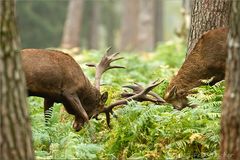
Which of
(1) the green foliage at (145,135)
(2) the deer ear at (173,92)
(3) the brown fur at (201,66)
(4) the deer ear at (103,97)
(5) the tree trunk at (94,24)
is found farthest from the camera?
(5) the tree trunk at (94,24)

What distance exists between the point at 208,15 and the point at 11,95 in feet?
16.2

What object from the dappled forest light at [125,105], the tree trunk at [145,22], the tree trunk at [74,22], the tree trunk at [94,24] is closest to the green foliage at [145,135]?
the dappled forest light at [125,105]

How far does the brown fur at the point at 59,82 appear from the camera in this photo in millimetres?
7375

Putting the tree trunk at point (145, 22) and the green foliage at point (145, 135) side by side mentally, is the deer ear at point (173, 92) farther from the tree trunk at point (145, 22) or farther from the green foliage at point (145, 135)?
the tree trunk at point (145, 22)

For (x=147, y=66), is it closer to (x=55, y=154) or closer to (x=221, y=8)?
(x=221, y=8)

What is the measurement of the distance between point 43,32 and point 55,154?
32844 mm

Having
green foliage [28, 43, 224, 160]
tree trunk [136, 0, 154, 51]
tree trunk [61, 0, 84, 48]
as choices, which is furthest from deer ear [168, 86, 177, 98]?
tree trunk [61, 0, 84, 48]

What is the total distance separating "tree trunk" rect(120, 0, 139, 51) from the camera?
28469 millimetres

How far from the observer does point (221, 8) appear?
8992mm

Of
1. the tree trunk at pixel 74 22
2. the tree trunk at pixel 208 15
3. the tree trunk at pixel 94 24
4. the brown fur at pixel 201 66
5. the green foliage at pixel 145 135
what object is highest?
the tree trunk at pixel 208 15

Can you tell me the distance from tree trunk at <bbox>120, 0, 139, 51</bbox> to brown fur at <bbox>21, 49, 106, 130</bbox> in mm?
20351

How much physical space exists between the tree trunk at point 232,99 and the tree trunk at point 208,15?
3.76m

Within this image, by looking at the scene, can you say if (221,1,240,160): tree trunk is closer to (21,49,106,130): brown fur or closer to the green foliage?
the green foliage

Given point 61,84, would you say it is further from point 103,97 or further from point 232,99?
point 232,99
